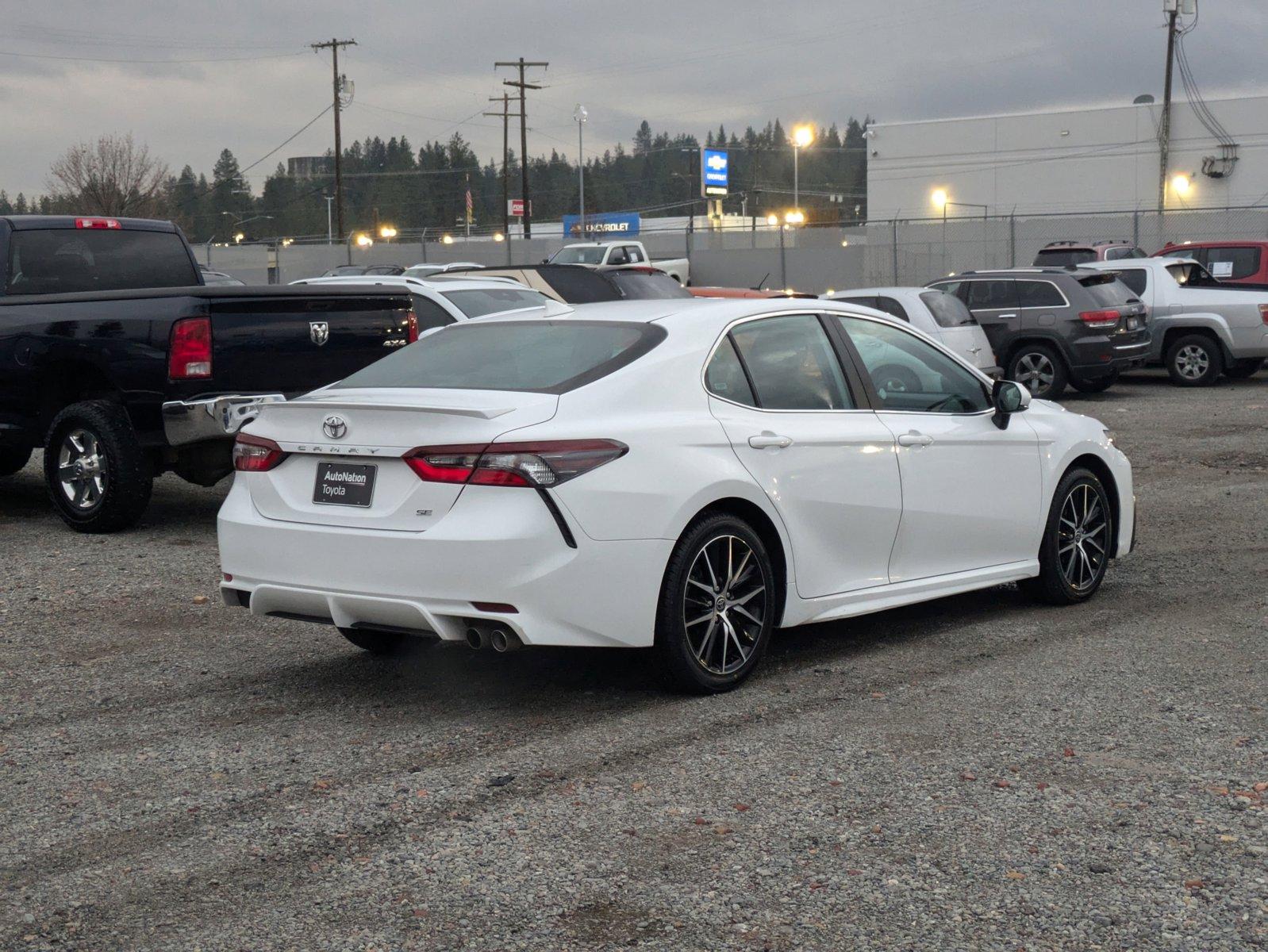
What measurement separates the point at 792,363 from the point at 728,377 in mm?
448

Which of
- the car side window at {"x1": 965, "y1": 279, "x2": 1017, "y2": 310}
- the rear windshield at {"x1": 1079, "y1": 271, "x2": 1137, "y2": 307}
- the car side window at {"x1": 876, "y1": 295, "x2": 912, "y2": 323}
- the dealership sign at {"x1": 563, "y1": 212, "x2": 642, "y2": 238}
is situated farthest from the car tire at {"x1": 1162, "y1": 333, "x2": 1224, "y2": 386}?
the dealership sign at {"x1": 563, "y1": 212, "x2": 642, "y2": 238}

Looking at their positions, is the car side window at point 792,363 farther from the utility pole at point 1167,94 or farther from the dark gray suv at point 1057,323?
the utility pole at point 1167,94

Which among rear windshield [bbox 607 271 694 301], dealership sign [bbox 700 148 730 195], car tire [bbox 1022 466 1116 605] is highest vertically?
dealership sign [bbox 700 148 730 195]

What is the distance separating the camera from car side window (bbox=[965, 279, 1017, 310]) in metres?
20.1

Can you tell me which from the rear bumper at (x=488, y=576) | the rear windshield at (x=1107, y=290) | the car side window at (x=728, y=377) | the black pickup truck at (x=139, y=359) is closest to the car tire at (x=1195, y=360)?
the rear windshield at (x=1107, y=290)

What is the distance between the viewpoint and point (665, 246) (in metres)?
51.7

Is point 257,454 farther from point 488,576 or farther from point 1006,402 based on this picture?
point 1006,402

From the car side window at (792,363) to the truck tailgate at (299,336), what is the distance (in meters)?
4.12

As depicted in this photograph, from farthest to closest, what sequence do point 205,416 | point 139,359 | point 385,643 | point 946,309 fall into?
point 946,309, point 139,359, point 205,416, point 385,643

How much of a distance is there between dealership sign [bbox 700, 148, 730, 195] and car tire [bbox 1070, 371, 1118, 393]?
54708 mm

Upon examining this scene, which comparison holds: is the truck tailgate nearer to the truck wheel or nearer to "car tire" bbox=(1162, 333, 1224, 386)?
the truck wheel

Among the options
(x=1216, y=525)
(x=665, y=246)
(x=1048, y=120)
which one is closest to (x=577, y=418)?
(x=1216, y=525)

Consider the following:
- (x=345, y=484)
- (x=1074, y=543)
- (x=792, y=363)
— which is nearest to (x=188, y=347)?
(x=345, y=484)

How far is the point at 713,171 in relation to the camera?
78125 millimetres
